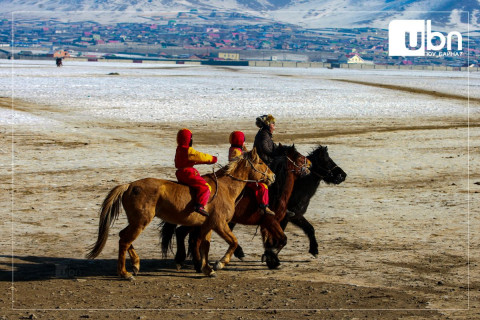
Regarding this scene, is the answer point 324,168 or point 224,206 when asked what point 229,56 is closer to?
point 324,168

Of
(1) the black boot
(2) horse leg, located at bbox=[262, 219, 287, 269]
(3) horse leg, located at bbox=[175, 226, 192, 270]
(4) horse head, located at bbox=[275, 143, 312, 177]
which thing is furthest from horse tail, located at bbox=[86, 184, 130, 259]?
(4) horse head, located at bbox=[275, 143, 312, 177]

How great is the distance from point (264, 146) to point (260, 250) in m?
1.51

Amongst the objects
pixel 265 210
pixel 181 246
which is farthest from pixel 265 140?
pixel 181 246

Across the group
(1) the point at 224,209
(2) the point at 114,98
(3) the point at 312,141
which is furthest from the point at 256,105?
(1) the point at 224,209

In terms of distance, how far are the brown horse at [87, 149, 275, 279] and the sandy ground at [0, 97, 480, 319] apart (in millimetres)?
416

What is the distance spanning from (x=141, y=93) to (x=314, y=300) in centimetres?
3143

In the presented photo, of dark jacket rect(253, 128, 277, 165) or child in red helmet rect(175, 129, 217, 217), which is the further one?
dark jacket rect(253, 128, 277, 165)

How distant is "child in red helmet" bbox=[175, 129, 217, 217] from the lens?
9.20m

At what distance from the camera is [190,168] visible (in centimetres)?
936

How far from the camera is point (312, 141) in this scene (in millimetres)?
22531

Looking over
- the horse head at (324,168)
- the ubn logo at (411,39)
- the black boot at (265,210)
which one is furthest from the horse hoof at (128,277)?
the ubn logo at (411,39)

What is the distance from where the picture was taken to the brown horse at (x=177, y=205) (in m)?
8.91

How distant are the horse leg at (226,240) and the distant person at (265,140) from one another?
60.5 inches

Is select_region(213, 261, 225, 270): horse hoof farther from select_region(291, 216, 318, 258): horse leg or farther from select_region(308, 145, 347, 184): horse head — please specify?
select_region(308, 145, 347, 184): horse head
